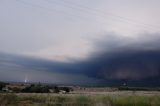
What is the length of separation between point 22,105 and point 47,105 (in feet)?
12.0

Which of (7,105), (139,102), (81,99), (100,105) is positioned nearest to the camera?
(100,105)

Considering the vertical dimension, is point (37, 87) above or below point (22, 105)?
above

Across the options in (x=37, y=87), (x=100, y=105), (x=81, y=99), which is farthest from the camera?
(x=37, y=87)

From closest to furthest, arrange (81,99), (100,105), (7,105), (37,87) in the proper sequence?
(100,105) < (7,105) < (81,99) < (37,87)

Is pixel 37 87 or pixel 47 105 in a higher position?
pixel 37 87

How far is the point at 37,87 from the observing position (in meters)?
99.5

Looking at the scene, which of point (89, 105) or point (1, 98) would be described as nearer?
point (89, 105)

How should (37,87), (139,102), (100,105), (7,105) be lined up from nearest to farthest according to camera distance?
(100,105) < (7,105) < (139,102) < (37,87)

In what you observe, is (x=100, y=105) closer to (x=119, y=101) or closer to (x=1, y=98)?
(x=119, y=101)

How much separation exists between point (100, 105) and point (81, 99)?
10.5 m

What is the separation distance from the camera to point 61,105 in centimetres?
3838

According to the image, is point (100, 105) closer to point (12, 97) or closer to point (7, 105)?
point (7, 105)

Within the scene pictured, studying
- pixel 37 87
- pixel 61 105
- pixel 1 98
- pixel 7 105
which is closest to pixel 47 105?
pixel 61 105

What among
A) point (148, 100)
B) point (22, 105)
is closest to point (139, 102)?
point (148, 100)
